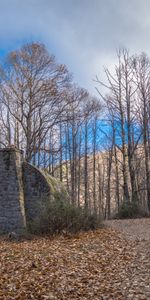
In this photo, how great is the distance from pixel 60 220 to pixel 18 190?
8.95 ft

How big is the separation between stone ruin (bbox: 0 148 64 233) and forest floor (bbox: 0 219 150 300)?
2.56 m

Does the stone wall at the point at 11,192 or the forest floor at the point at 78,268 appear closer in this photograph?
the forest floor at the point at 78,268

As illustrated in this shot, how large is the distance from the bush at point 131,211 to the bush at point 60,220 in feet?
21.0

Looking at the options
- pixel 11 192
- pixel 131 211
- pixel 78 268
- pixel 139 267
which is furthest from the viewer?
pixel 131 211

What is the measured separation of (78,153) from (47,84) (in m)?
10.8

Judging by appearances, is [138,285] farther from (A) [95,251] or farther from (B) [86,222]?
(B) [86,222]

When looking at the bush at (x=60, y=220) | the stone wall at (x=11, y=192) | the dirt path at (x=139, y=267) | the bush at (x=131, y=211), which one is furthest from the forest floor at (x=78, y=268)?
the bush at (x=131, y=211)

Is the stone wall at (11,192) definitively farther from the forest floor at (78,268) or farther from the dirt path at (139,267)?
the dirt path at (139,267)

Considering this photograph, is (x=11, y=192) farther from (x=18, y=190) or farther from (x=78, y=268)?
(x=78, y=268)

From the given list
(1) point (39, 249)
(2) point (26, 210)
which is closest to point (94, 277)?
(1) point (39, 249)

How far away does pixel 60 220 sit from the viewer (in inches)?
543

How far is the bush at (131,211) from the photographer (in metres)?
20.6

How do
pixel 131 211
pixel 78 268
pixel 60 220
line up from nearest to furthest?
pixel 78 268, pixel 60 220, pixel 131 211

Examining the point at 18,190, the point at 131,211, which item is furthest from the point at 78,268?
the point at 131,211
